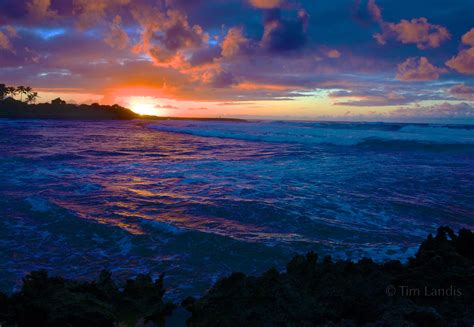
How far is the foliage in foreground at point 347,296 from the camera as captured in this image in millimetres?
3104

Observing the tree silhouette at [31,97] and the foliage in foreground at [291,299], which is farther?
the tree silhouette at [31,97]

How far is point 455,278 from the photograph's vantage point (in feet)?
12.4

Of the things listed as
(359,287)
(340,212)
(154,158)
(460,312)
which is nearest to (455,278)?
(460,312)

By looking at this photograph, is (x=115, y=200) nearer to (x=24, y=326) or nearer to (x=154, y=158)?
(x=24, y=326)

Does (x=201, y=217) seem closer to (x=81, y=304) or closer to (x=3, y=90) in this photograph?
(x=81, y=304)

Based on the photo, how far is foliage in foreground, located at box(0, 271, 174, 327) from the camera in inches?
120

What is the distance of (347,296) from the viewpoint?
351 cm

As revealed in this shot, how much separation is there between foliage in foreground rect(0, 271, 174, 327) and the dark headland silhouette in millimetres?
88160

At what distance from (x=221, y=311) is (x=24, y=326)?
1690 millimetres

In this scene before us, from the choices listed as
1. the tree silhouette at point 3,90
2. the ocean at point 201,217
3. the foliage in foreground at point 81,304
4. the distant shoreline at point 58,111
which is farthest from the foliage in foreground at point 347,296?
the tree silhouette at point 3,90

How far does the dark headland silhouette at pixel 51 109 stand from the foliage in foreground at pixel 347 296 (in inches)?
3507

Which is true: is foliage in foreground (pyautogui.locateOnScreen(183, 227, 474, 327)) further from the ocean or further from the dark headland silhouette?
the dark headland silhouette

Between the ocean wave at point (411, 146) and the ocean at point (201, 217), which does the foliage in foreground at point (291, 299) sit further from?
the ocean wave at point (411, 146)

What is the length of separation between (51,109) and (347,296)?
10184 cm
